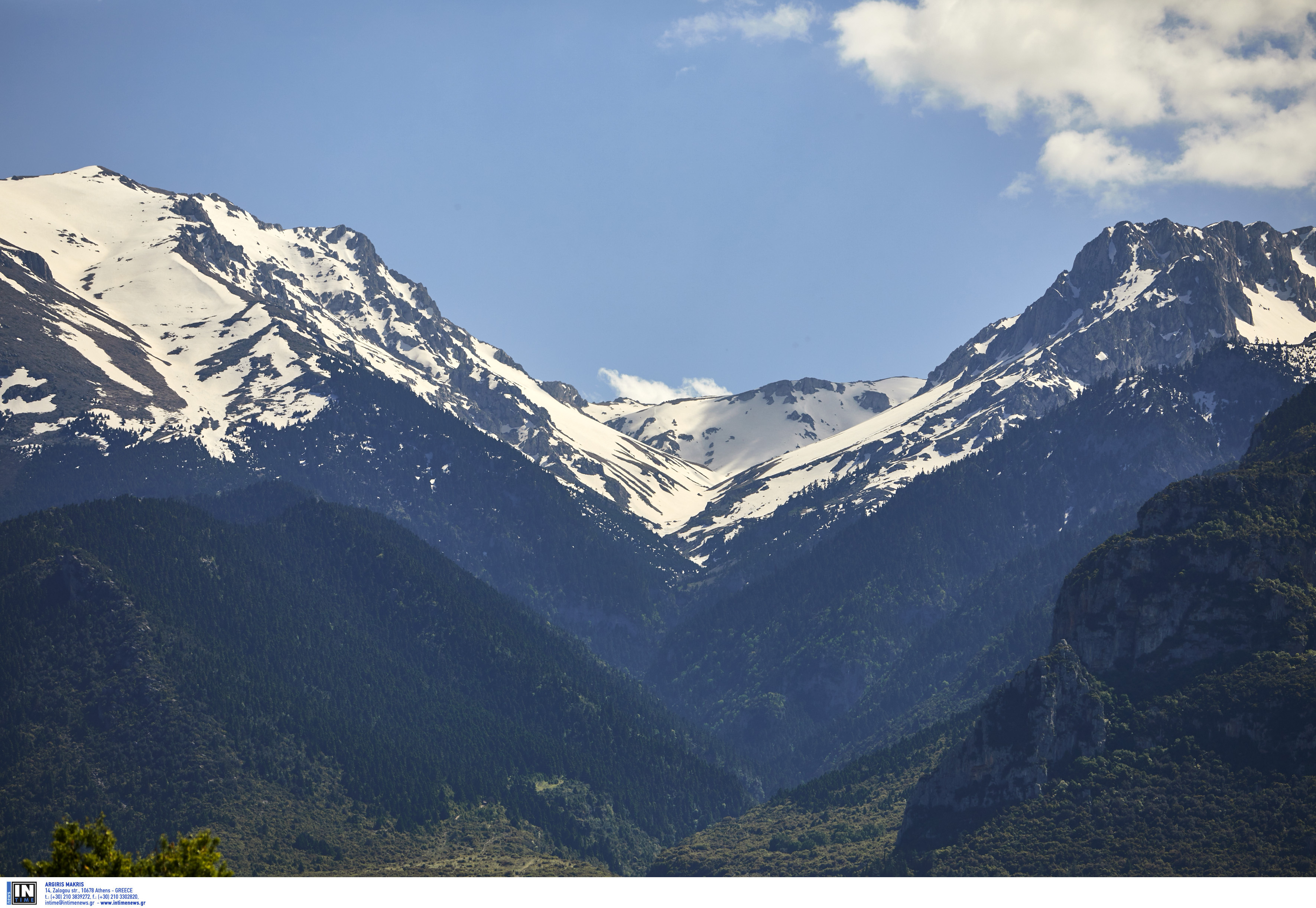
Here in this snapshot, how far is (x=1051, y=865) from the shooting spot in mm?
196875
